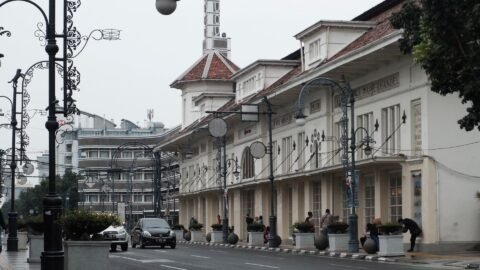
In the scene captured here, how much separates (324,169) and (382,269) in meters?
18.9

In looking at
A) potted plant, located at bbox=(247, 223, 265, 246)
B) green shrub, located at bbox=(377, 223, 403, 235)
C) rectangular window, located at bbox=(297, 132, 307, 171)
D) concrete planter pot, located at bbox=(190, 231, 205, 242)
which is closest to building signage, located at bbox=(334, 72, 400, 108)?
rectangular window, located at bbox=(297, 132, 307, 171)

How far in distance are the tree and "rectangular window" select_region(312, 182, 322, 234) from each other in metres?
29.7

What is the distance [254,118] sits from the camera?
182 ft

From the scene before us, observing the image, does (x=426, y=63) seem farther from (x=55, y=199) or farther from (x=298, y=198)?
(x=298, y=198)

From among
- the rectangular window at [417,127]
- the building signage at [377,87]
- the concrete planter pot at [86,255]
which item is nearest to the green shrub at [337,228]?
the rectangular window at [417,127]

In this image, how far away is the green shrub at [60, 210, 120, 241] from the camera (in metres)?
20.0

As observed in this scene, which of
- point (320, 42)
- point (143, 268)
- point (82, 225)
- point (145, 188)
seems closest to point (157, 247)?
point (320, 42)

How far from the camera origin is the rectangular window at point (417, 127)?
3919cm

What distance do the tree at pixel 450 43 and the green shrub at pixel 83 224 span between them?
7.75m

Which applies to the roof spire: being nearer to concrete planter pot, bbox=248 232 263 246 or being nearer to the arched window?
the arched window

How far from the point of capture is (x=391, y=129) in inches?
1647

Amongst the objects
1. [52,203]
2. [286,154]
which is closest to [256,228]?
[286,154]

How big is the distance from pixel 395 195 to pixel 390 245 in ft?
27.5

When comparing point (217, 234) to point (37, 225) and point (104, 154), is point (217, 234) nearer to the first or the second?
point (37, 225)
